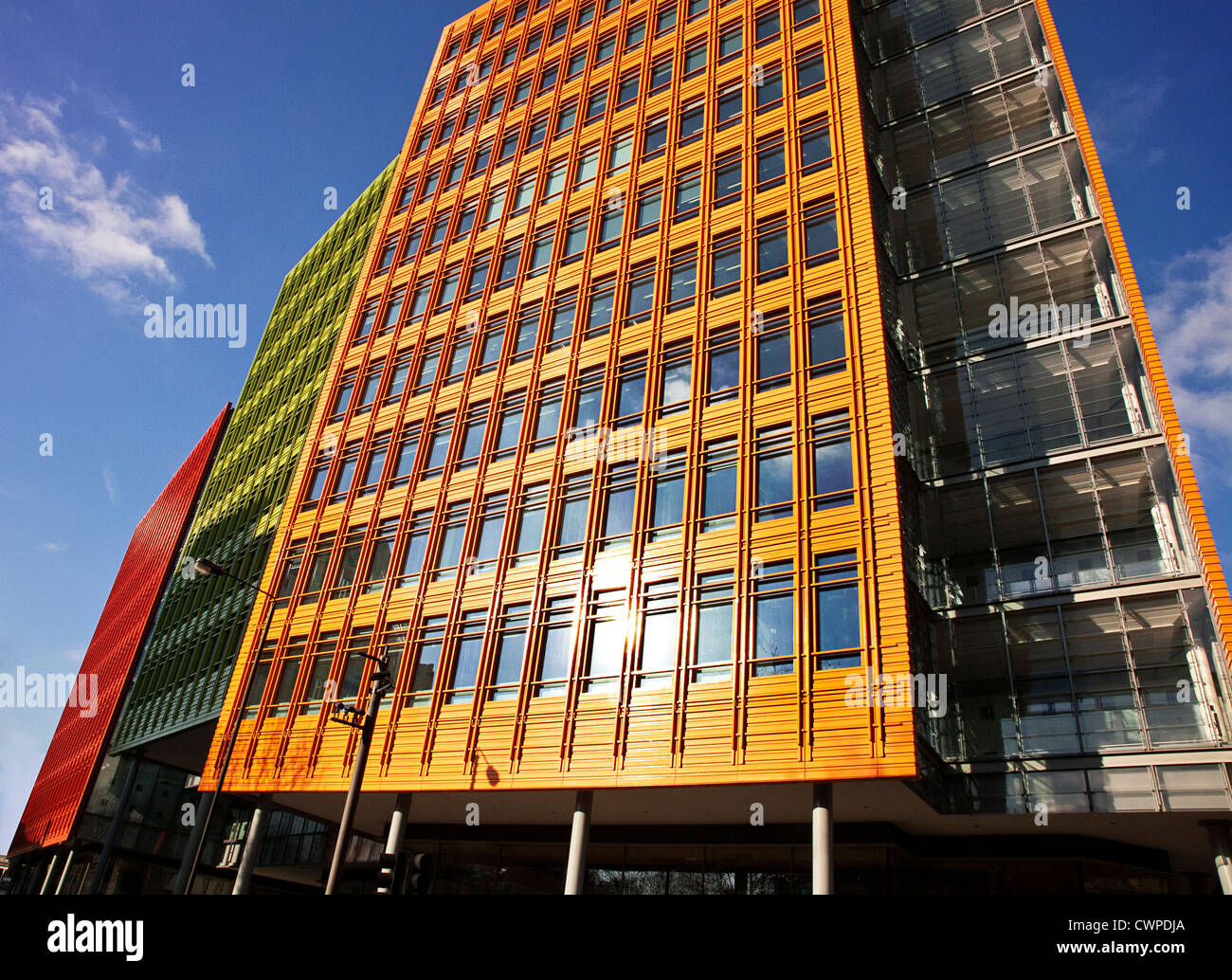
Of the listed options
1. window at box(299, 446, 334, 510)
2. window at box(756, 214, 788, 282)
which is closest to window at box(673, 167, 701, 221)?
window at box(756, 214, 788, 282)

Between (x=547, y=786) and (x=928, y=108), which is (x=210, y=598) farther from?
(x=928, y=108)

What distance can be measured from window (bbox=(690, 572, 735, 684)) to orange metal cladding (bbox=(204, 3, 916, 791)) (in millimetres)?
218

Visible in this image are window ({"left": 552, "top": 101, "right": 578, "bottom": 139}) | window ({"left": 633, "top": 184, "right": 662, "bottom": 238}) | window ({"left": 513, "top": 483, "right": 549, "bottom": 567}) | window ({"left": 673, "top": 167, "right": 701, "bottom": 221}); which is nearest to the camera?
window ({"left": 513, "top": 483, "right": 549, "bottom": 567})

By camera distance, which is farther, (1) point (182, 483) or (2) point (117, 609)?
(2) point (117, 609)

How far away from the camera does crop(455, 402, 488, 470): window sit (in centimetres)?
2734

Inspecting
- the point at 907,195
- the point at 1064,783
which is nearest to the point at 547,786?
the point at 1064,783

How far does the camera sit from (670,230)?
89.8 feet

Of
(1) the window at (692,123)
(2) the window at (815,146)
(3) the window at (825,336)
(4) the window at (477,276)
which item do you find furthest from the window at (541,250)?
(3) the window at (825,336)

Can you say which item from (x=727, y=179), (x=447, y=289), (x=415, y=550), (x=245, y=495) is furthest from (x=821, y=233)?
(x=245, y=495)

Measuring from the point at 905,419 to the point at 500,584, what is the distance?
12.1 m

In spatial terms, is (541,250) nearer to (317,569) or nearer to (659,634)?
(317,569)

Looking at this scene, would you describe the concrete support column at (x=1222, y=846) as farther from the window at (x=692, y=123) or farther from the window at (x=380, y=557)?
the window at (x=692, y=123)

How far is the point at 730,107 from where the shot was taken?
1158 inches

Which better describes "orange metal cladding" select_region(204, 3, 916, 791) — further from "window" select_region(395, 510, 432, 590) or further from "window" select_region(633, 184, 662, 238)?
"window" select_region(633, 184, 662, 238)
